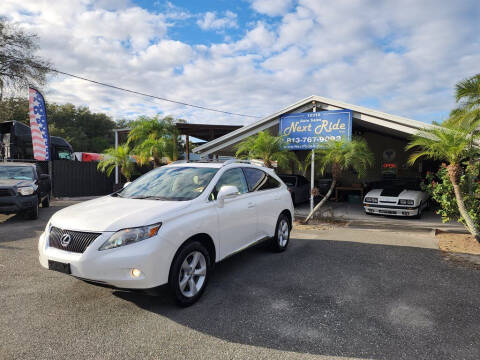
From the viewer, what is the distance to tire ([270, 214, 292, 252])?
568 centimetres

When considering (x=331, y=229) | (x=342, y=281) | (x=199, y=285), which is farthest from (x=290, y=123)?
(x=199, y=285)

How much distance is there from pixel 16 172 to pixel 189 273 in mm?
8580

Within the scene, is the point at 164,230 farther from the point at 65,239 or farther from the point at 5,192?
the point at 5,192

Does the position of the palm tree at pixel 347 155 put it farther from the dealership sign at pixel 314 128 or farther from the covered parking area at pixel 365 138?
the covered parking area at pixel 365 138

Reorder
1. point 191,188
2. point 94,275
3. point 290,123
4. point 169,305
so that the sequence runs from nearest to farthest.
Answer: point 94,275
point 169,305
point 191,188
point 290,123

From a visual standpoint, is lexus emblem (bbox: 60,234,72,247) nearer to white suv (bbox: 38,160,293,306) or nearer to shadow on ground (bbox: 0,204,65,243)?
white suv (bbox: 38,160,293,306)

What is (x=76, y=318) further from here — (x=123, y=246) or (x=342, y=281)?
(x=342, y=281)

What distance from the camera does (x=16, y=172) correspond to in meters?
9.40

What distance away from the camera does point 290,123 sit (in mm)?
10484

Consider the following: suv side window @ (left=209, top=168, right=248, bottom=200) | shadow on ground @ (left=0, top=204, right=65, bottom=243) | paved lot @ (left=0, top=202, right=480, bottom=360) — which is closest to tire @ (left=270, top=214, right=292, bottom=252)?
paved lot @ (left=0, top=202, right=480, bottom=360)

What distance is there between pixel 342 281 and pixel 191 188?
2561mm

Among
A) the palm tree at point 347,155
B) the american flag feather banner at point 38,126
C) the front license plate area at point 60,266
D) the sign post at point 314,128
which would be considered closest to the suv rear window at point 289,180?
Answer: the sign post at point 314,128

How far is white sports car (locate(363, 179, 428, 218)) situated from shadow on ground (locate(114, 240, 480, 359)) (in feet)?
14.7

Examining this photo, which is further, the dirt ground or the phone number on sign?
the phone number on sign
